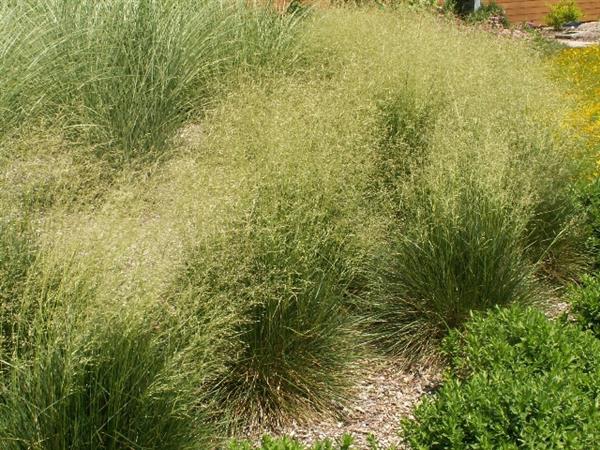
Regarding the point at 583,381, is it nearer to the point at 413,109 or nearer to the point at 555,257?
the point at 555,257

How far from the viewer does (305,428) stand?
141 inches

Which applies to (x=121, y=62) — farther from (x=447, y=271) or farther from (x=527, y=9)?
(x=527, y=9)

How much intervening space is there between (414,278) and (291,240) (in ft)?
2.74

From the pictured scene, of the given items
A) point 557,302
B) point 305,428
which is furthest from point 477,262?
point 305,428

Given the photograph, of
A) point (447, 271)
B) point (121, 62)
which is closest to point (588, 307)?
point (447, 271)

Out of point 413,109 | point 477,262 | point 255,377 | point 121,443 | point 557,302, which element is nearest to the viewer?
point 121,443

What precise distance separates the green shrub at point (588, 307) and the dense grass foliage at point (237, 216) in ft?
0.96

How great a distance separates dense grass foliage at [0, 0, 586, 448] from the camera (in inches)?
113

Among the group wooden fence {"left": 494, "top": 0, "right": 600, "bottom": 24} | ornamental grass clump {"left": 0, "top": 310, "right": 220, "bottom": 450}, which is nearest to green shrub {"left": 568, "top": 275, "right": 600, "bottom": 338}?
ornamental grass clump {"left": 0, "top": 310, "right": 220, "bottom": 450}

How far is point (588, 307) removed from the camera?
13.3 feet

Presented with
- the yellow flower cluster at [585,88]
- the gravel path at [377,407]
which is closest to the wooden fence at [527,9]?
the yellow flower cluster at [585,88]

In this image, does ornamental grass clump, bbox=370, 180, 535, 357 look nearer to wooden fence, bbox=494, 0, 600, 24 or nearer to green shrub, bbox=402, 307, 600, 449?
green shrub, bbox=402, 307, 600, 449

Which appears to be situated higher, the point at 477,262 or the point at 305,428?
the point at 477,262

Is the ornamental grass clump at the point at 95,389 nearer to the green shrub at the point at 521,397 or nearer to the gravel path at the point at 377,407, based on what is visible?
the gravel path at the point at 377,407
